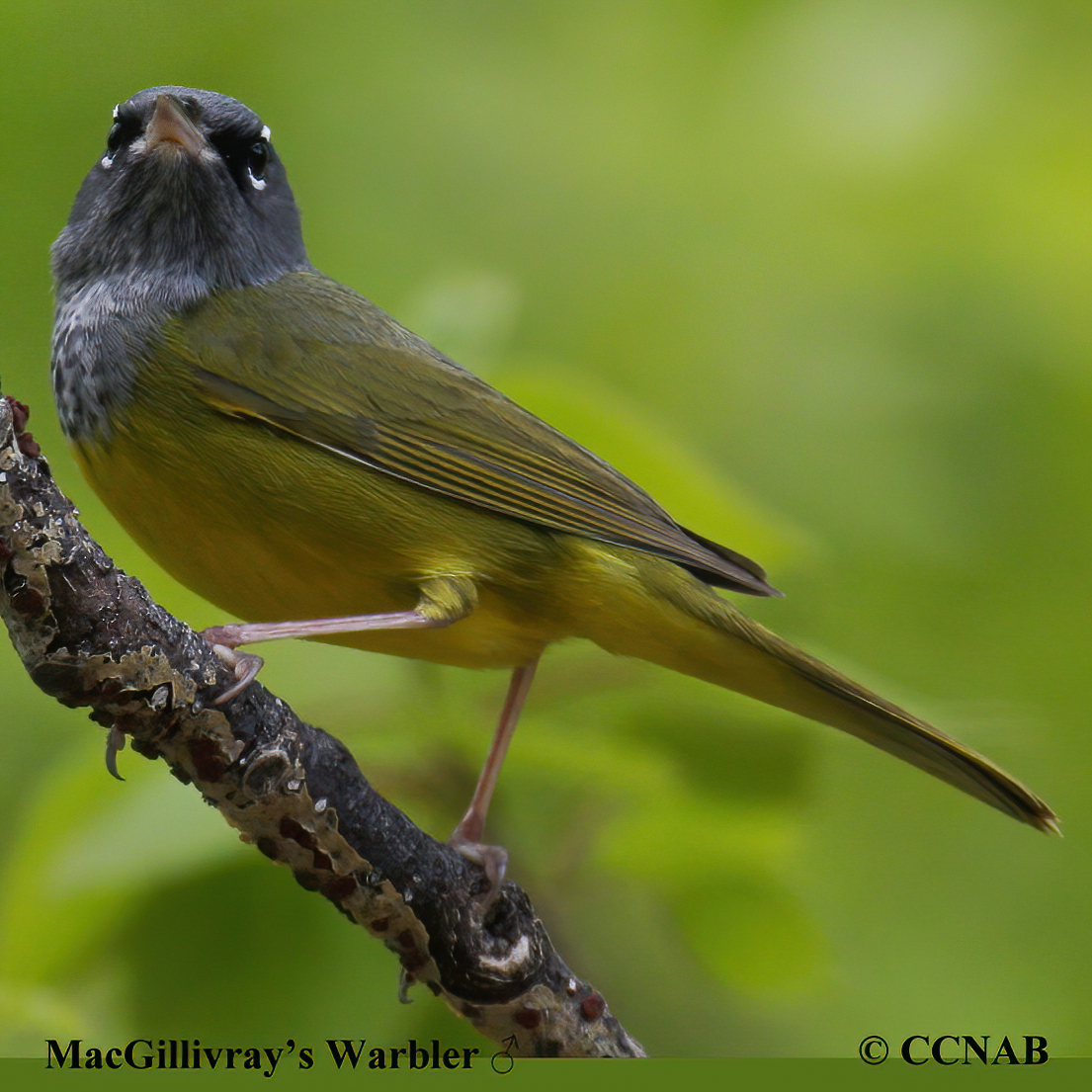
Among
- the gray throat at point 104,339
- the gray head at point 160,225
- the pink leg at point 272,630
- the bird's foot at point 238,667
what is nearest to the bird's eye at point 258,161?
the gray head at point 160,225

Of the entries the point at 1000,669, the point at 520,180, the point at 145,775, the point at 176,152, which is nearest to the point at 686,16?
the point at 520,180

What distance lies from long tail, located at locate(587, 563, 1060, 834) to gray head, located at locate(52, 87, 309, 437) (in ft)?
4.41

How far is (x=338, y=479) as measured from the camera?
9.26 feet

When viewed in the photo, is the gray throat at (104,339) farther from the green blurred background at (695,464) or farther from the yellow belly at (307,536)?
the green blurred background at (695,464)

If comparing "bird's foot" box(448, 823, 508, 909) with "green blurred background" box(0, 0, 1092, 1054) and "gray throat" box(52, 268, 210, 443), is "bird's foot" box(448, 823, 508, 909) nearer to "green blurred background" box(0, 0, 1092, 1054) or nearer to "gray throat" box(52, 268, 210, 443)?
"green blurred background" box(0, 0, 1092, 1054)

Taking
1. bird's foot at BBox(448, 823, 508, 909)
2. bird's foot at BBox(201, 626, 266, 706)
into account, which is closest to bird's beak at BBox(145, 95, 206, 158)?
bird's foot at BBox(201, 626, 266, 706)

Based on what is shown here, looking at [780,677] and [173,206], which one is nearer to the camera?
[780,677]

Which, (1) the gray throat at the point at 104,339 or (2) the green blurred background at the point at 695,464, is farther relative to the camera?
(1) the gray throat at the point at 104,339

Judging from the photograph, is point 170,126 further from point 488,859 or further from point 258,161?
point 488,859

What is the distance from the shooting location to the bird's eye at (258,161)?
3.36 m

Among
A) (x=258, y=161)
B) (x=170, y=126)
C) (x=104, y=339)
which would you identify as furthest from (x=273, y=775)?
(x=258, y=161)

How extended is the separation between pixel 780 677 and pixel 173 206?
195 centimetres

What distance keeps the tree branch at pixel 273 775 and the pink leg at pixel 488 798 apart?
7 centimetres

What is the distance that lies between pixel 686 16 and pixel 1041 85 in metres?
1.25
